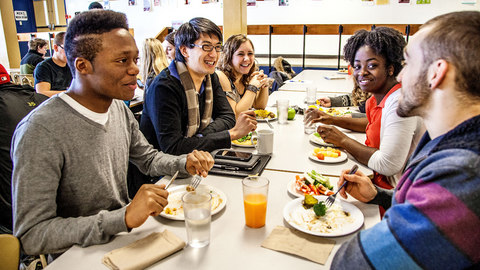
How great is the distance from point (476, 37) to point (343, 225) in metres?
0.66

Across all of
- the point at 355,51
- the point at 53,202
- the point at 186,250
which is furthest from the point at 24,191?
the point at 355,51

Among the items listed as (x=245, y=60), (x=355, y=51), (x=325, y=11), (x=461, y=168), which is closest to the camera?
(x=461, y=168)

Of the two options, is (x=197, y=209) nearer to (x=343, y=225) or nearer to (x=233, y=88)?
(x=343, y=225)

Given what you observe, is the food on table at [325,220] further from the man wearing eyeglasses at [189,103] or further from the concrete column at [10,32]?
the concrete column at [10,32]

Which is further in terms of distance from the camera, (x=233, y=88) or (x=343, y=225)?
(x=233, y=88)

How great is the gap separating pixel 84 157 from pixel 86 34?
0.43 metres

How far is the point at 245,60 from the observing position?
2779 mm

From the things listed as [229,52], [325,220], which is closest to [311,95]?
[229,52]

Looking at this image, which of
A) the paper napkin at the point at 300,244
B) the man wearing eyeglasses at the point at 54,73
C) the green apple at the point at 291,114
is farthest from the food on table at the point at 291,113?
the man wearing eyeglasses at the point at 54,73

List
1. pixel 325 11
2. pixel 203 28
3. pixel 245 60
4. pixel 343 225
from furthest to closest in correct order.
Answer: pixel 325 11, pixel 245 60, pixel 203 28, pixel 343 225

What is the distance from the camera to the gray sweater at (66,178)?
979mm

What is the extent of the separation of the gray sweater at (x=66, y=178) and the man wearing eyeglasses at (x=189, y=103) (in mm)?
417

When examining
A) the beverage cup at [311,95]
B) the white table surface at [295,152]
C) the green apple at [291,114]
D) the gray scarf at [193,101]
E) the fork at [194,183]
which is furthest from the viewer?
the beverage cup at [311,95]

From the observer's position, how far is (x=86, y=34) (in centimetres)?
116
